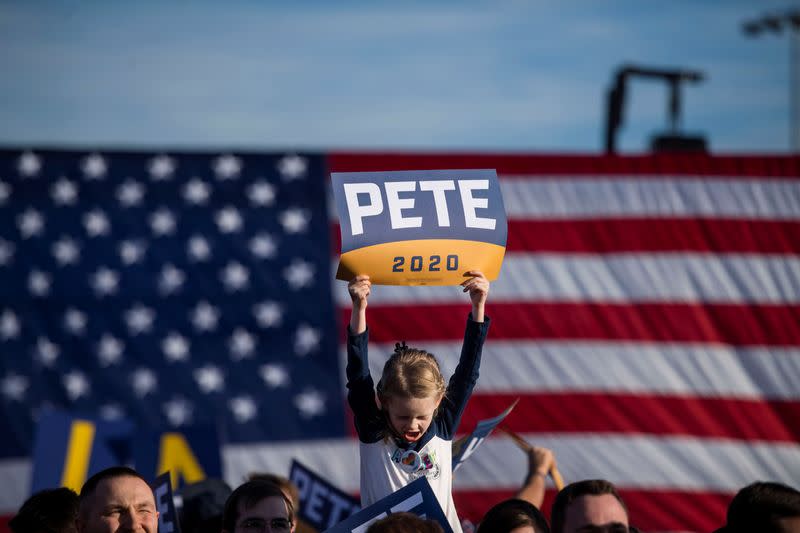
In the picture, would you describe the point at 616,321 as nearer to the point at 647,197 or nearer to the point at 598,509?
the point at 647,197

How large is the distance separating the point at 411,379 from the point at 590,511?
2.70 feet

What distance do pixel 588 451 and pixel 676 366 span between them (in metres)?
0.88

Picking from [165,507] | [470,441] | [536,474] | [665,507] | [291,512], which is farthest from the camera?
[665,507]

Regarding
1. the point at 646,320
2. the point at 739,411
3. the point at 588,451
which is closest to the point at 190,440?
the point at 588,451

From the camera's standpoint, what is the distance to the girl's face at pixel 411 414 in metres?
3.29

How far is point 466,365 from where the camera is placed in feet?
11.6

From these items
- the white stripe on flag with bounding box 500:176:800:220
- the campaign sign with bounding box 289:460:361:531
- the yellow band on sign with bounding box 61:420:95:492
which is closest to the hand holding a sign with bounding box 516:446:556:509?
the campaign sign with bounding box 289:460:361:531

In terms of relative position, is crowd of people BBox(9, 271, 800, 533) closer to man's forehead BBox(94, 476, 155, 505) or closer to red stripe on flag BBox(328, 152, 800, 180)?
man's forehead BBox(94, 476, 155, 505)

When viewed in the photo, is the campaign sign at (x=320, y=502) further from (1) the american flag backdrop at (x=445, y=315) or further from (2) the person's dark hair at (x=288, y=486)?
(1) the american flag backdrop at (x=445, y=315)

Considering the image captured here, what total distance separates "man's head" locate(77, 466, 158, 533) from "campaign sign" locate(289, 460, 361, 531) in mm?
1290

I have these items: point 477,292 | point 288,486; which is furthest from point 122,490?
point 477,292

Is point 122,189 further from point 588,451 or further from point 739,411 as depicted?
point 739,411

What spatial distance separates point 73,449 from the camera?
5535 millimetres

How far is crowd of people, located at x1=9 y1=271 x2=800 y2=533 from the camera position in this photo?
2.66 m
